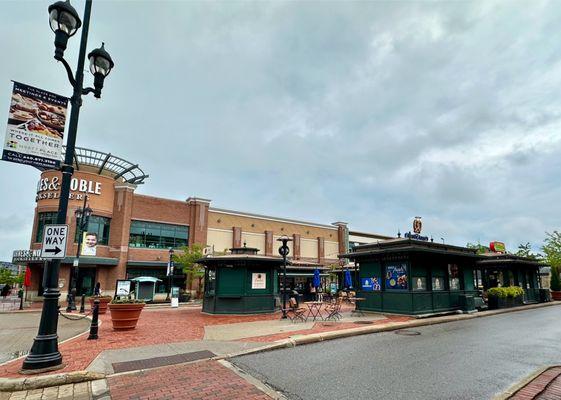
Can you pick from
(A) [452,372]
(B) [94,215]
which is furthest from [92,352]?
(B) [94,215]

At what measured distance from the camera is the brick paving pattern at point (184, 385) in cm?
576

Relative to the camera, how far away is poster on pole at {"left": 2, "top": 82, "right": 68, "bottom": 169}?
23.3ft

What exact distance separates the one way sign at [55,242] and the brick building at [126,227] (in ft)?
71.2

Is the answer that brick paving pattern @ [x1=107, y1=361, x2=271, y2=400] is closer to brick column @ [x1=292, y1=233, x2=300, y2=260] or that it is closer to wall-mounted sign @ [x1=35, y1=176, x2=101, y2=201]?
wall-mounted sign @ [x1=35, y1=176, x2=101, y2=201]

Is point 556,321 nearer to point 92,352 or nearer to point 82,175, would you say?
point 92,352

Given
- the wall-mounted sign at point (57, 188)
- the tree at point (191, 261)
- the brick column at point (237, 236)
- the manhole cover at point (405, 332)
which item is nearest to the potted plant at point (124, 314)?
the manhole cover at point (405, 332)

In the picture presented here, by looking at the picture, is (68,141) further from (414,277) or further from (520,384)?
(414,277)

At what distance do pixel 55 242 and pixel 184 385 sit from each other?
160 inches

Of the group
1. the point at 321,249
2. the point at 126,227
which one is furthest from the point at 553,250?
the point at 126,227

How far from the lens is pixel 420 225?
827 inches

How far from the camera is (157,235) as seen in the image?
125 ft

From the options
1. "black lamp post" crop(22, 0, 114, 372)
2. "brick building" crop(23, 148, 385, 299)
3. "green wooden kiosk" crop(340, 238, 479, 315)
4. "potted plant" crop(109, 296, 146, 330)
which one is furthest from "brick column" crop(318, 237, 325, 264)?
"black lamp post" crop(22, 0, 114, 372)

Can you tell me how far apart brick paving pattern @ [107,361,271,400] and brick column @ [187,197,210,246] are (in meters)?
33.2

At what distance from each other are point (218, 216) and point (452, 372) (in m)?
37.7
